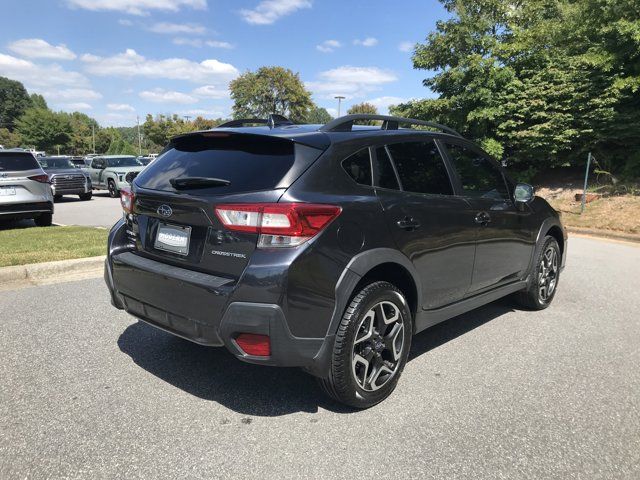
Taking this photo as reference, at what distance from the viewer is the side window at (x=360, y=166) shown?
9.73ft

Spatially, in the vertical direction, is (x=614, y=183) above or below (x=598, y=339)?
above

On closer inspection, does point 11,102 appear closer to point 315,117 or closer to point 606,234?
point 315,117

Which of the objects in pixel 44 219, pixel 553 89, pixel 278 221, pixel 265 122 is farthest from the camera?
pixel 553 89

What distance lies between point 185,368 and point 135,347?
24.2 inches

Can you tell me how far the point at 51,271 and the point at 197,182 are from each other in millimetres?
4014

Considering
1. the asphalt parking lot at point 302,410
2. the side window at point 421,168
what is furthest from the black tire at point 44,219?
the side window at point 421,168

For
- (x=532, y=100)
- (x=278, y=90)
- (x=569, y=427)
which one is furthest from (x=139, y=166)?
(x=278, y=90)

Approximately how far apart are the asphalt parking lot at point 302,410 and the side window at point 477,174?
4.11 feet

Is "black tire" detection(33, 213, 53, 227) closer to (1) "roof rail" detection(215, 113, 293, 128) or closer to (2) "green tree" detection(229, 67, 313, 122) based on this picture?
(1) "roof rail" detection(215, 113, 293, 128)

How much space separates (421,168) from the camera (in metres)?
3.51

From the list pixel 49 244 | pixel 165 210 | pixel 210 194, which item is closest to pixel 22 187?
pixel 49 244

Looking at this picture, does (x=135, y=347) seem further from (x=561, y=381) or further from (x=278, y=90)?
(x=278, y=90)

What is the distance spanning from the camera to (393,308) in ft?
10.2

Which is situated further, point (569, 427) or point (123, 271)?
point (123, 271)
